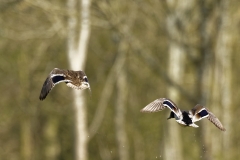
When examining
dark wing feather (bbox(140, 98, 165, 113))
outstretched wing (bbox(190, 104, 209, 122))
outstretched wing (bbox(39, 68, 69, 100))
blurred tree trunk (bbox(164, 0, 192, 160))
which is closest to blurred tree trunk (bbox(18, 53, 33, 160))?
blurred tree trunk (bbox(164, 0, 192, 160))

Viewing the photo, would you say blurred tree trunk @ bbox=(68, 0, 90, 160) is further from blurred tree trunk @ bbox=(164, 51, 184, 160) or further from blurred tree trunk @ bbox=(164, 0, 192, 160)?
blurred tree trunk @ bbox=(164, 51, 184, 160)

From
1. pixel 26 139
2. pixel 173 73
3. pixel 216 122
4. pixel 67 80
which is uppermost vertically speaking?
pixel 173 73

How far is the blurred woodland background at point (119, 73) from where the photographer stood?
15.3 metres

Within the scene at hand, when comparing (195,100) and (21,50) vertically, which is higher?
(21,50)

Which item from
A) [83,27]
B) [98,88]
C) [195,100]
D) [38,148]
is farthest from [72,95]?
[38,148]

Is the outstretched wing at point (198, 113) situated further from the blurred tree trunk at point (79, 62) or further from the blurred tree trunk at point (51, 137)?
the blurred tree trunk at point (51, 137)

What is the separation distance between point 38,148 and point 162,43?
30.0 ft

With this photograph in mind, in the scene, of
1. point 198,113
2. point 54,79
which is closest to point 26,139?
point 54,79

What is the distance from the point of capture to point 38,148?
30453 millimetres

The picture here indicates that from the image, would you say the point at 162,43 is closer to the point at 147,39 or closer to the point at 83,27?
the point at 147,39

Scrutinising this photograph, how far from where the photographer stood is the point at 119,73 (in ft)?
82.9

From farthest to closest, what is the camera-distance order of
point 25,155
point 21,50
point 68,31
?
point 25,155 → point 21,50 → point 68,31

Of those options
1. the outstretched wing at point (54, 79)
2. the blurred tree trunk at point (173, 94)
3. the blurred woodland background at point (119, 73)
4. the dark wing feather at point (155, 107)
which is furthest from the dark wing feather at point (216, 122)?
the blurred tree trunk at point (173, 94)

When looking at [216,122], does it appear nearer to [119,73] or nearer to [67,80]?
[67,80]
